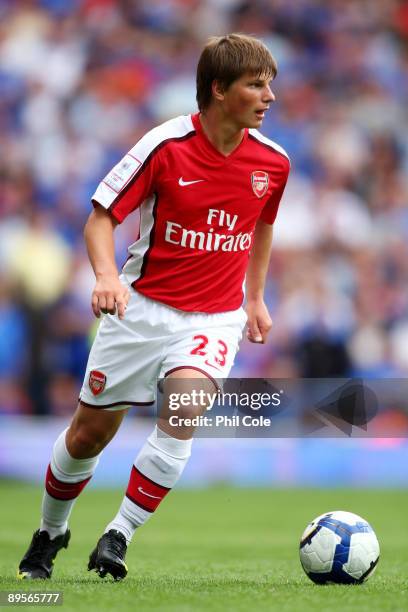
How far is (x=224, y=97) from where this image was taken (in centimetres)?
502

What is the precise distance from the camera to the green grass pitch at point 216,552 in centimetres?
422

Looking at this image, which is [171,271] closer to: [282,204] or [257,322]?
[257,322]

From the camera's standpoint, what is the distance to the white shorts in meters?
4.98

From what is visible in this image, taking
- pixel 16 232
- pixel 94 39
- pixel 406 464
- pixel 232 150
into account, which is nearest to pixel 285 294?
pixel 406 464

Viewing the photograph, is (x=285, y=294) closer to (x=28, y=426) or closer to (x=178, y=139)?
(x=28, y=426)

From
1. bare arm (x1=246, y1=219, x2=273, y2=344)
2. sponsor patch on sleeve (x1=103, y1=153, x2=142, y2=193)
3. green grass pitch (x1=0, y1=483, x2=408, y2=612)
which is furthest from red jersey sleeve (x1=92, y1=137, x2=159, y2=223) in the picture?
green grass pitch (x1=0, y1=483, x2=408, y2=612)

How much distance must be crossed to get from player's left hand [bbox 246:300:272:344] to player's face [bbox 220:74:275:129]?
3.31 ft

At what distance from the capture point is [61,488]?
5207mm

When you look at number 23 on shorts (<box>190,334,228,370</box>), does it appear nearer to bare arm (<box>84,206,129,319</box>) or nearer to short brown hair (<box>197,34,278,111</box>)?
bare arm (<box>84,206,129,319</box>)

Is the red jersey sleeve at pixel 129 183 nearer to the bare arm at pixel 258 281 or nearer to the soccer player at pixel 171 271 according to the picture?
the soccer player at pixel 171 271

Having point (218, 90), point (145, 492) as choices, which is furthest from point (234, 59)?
point (145, 492)

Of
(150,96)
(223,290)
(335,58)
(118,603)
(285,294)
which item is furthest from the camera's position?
(335,58)

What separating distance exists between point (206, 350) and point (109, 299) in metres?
0.59

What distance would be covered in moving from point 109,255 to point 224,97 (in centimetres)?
88
